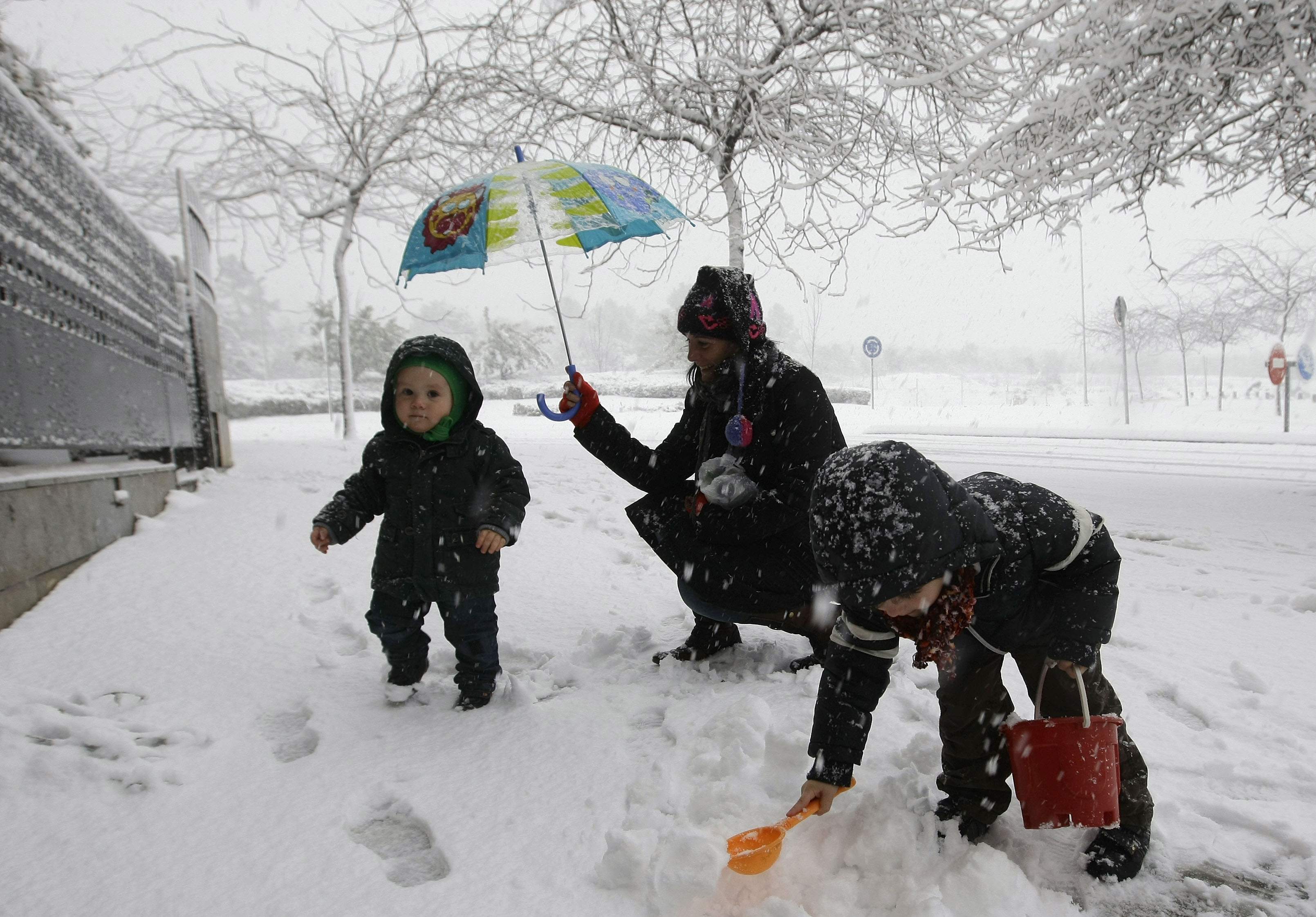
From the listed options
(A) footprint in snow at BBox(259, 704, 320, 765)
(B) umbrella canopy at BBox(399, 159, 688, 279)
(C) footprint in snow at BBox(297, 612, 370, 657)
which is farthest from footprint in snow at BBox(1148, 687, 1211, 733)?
(C) footprint in snow at BBox(297, 612, 370, 657)

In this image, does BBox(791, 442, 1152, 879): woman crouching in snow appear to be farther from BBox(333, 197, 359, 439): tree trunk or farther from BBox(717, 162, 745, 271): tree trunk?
BBox(333, 197, 359, 439): tree trunk

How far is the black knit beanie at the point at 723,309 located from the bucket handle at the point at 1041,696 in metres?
1.36

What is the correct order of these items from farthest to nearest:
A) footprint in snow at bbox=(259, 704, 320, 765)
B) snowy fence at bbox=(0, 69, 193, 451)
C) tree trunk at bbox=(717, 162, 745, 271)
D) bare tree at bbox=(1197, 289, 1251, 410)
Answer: bare tree at bbox=(1197, 289, 1251, 410) → tree trunk at bbox=(717, 162, 745, 271) → snowy fence at bbox=(0, 69, 193, 451) → footprint in snow at bbox=(259, 704, 320, 765)

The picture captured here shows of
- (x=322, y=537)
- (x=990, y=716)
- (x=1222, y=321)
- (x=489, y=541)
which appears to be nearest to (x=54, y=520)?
(x=322, y=537)

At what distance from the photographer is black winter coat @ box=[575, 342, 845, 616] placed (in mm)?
2396

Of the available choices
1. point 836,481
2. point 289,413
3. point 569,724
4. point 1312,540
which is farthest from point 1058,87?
point 289,413

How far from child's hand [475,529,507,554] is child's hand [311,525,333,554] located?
1.63 feet

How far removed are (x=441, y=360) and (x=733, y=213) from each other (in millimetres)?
5263

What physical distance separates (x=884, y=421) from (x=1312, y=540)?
57.9 feet

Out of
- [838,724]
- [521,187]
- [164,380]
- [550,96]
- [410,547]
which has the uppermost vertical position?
[550,96]

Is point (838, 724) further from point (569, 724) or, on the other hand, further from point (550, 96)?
point (550, 96)

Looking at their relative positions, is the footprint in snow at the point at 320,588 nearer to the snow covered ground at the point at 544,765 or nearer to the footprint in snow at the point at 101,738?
the snow covered ground at the point at 544,765

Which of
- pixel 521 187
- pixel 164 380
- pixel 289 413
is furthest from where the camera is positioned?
pixel 289 413

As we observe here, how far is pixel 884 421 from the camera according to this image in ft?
72.0
